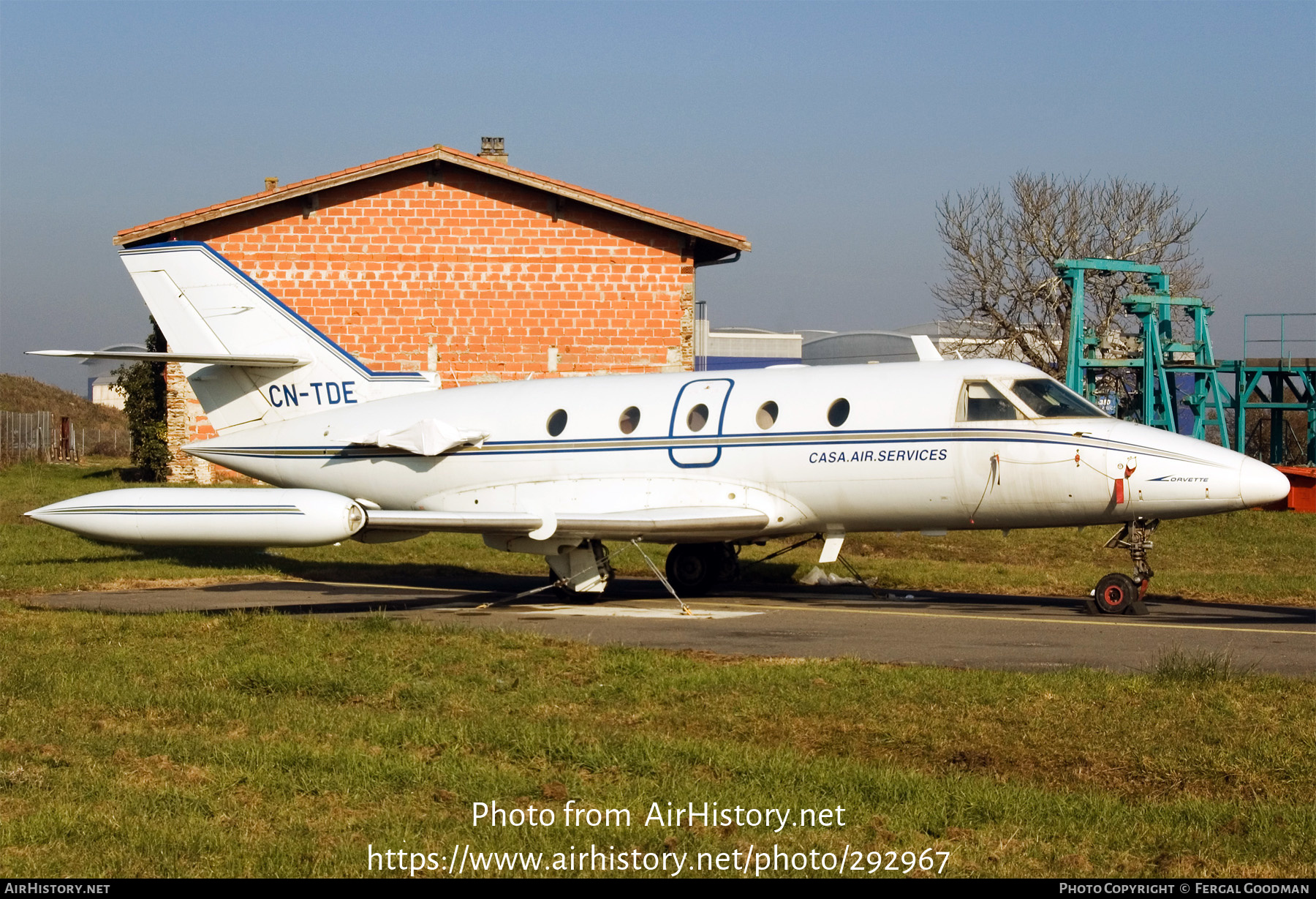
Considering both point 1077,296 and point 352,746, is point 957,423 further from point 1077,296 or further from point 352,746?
point 1077,296

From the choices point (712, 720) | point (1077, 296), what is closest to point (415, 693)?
point (712, 720)

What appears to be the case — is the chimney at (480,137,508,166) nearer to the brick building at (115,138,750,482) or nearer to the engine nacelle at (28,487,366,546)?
the brick building at (115,138,750,482)

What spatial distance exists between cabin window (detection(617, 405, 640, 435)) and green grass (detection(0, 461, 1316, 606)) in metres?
1.62

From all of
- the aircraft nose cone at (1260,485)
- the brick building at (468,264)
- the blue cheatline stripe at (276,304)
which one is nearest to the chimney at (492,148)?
the brick building at (468,264)

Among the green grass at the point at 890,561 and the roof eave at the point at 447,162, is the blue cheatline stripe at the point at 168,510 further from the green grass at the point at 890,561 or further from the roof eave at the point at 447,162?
the roof eave at the point at 447,162

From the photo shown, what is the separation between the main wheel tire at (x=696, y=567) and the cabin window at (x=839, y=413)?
3.48 metres

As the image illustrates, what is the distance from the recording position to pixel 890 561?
23.0 m

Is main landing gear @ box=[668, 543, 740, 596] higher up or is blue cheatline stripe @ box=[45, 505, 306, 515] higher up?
blue cheatline stripe @ box=[45, 505, 306, 515]

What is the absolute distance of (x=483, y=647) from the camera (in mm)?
11984

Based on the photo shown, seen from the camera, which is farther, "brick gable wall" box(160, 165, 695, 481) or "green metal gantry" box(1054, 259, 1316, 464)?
"green metal gantry" box(1054, 259, 1316, 464)

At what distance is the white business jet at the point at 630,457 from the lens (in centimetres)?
1496

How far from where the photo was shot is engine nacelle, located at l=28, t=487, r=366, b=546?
14.8 meters

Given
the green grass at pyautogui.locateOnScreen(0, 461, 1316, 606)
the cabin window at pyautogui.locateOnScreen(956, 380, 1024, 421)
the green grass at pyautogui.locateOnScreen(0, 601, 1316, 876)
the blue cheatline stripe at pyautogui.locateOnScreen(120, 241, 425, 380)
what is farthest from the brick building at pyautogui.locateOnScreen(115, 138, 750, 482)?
the green grass at pyautogui.locateOnScreen(0, 601, 1316, 876)

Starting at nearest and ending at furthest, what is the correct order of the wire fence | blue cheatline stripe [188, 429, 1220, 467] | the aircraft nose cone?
the aircraft nose cone → blue cheatline stripe [188, 429, 1220, 467] → the wire fence
